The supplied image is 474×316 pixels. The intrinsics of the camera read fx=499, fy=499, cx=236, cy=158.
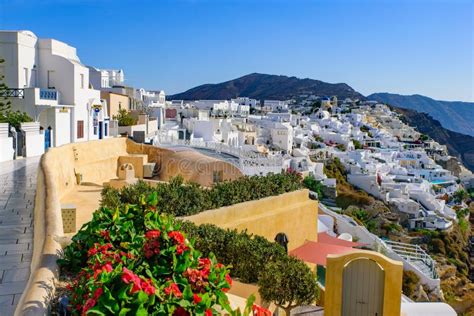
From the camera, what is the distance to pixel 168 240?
4.00 m

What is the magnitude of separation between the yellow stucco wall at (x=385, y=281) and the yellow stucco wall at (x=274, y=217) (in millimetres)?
3107

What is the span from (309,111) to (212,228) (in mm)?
114618

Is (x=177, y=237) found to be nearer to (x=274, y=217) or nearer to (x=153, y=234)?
(x=153, y=234)

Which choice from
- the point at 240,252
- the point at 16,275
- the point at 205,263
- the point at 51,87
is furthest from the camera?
the point at 51,87

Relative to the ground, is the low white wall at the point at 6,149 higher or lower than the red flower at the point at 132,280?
lower

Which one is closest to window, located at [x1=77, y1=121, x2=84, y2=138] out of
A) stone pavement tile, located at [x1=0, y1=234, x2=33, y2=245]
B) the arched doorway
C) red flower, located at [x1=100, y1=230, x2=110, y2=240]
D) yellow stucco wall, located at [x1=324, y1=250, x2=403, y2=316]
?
stone pavement tile, located at [x1=0, y1=234, x2=33, y2=245]

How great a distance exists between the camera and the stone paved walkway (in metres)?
4.87

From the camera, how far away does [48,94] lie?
74.0ft

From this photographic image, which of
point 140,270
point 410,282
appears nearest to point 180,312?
point 140,270

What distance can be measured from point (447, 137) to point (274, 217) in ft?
518

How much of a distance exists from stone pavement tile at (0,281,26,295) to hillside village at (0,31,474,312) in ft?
32.9

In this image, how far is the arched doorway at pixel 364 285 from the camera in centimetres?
729

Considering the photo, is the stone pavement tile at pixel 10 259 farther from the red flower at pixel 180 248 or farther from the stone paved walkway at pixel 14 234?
the red flower at pixel 180 248

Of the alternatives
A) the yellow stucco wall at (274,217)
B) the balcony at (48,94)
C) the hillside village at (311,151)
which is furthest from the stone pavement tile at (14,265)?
the balcony at (48,94)
